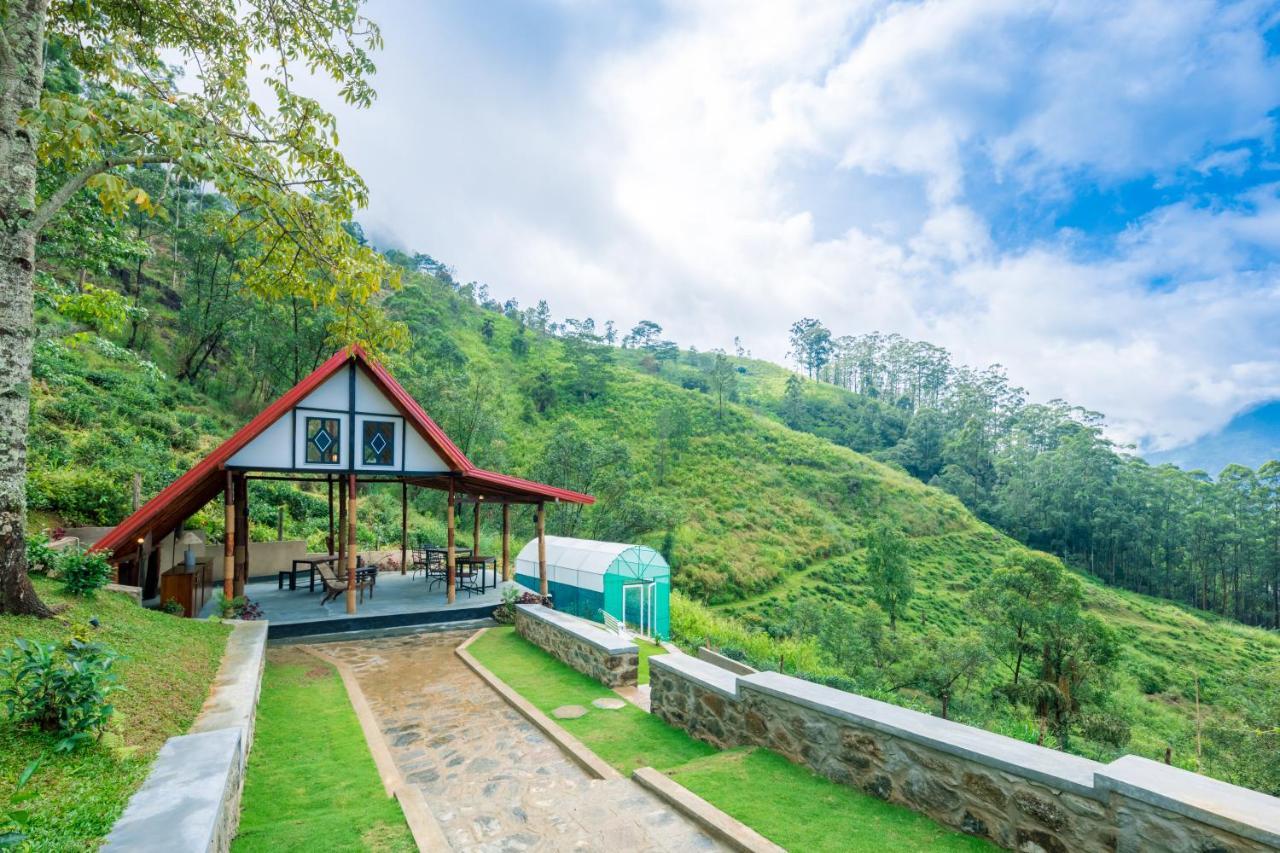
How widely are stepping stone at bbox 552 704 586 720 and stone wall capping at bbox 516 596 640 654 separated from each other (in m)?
0.89

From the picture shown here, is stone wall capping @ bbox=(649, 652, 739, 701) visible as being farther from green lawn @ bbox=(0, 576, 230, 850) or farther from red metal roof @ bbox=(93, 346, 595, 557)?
red metal roof @ bbox=(93, 346, 595, 557)

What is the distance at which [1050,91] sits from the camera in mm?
17000

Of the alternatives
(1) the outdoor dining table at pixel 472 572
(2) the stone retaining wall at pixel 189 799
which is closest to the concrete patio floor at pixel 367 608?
(1) the outdoor dining table at pixel 472 572

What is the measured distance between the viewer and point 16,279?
498 cm

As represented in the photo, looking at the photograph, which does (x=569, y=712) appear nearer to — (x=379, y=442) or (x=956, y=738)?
(x=956, y=738)

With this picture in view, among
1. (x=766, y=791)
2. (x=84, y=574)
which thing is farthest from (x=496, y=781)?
(x=84, y=574)

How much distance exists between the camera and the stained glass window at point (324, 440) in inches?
444

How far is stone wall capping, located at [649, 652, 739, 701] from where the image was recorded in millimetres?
5371

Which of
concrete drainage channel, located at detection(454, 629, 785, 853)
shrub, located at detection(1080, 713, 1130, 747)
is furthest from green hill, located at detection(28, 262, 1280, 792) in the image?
concrete drainage channel, located at detection(454, 629, 785, 853)

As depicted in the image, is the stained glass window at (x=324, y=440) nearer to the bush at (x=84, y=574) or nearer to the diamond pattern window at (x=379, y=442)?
the diamond pattern window at (x=379, y=442)

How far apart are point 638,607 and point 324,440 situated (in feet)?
28.4

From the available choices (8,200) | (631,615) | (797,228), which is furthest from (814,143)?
(8,200)

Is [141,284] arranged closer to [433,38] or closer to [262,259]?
[433,38]

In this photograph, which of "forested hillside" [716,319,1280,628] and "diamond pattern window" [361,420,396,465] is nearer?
"diamond pattern window" [361,420,396,465]
